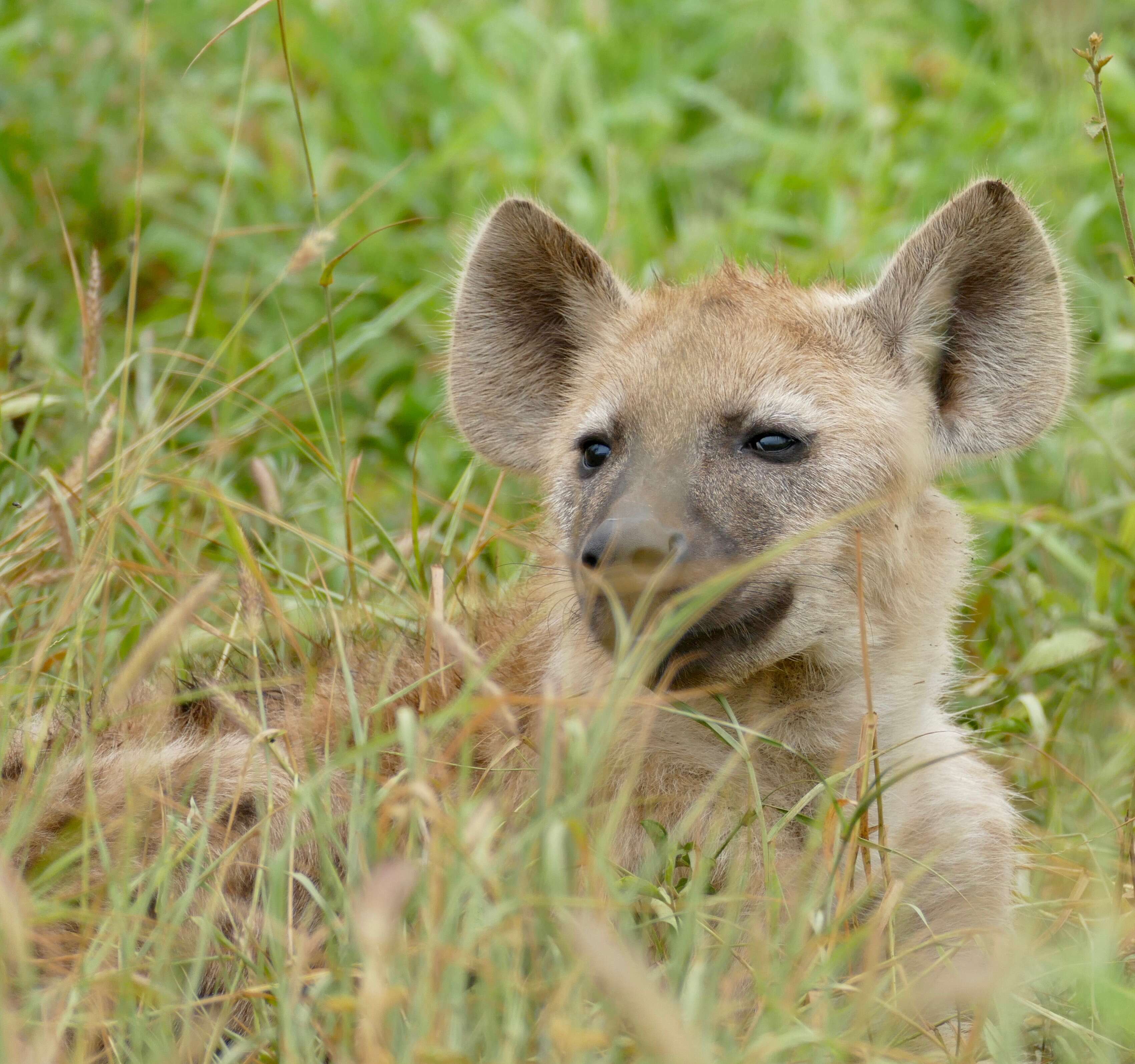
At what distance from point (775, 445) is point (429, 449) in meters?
2.41

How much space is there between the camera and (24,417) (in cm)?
470

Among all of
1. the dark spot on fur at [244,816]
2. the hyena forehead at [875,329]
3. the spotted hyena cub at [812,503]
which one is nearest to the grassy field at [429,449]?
the dark spot on fur at [244,816]

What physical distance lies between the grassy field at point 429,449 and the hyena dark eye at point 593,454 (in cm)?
59

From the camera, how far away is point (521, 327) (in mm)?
3760

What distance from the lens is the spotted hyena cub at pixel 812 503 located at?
291 centimetres

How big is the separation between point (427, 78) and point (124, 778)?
422 centimetres

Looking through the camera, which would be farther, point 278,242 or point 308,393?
point 278,242

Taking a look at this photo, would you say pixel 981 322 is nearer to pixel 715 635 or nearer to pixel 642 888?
pixel 715 635

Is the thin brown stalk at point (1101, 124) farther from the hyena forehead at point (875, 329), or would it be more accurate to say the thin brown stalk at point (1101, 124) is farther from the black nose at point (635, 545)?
the black nose at point (635, 545)

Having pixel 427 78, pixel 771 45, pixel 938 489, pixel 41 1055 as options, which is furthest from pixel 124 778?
pixel 771 45

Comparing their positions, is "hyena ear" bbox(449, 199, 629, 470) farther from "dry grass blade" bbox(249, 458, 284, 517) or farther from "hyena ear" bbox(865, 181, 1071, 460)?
"hyena ear" bbox(865, 181, 1071, 460)

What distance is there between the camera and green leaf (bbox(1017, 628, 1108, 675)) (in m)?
4.02

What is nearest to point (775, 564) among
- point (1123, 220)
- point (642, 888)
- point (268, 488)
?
point (642, 888)

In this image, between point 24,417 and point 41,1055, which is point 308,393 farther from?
point 41,1055
